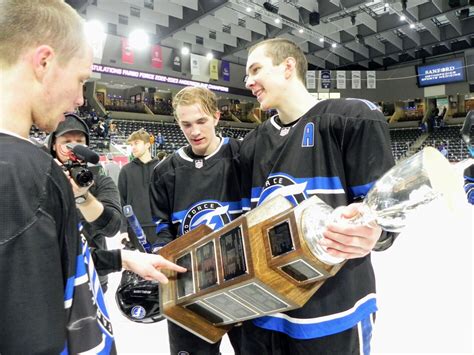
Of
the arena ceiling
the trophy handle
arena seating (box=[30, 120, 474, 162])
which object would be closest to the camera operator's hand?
the trophy handle

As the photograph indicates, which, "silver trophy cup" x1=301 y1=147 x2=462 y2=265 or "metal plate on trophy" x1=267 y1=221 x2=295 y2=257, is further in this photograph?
"metal plate on trophy" x1=267 y1=221 x2=295 y2=257

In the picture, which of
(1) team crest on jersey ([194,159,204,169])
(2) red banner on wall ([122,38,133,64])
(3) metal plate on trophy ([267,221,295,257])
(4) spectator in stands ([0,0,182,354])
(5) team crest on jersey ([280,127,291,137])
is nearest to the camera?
(4) spectator in stands ([0,0,182,354])

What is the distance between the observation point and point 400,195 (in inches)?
25.0

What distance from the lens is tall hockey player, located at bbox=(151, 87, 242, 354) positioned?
1523 millimetres

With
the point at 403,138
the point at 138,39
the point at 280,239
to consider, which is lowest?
the point at 280,239

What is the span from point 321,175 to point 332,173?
1.3 inches

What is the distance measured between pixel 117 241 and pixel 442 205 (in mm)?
4715

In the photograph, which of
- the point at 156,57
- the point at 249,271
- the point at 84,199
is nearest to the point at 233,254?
the point at 249,271

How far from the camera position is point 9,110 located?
0.65 metres

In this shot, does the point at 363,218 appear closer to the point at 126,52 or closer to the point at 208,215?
the point at 208,215

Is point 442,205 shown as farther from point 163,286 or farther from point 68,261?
point 163,286

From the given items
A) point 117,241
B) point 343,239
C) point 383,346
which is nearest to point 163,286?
point 343,239

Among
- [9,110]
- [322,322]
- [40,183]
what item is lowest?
[322,322]

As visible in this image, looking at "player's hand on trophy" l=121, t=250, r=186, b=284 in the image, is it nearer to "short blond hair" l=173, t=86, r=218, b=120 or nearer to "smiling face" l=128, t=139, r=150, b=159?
"short blond hair" l=173, t=86, r=218, b=120
